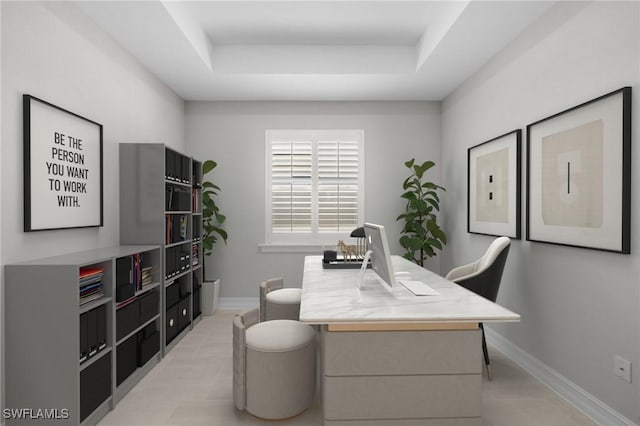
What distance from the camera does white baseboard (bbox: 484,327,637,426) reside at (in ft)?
7.29

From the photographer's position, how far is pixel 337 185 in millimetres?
5066

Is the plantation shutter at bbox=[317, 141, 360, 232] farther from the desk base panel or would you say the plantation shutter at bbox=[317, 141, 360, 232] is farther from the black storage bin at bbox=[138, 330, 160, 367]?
the desk base panel

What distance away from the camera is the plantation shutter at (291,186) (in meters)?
5.03

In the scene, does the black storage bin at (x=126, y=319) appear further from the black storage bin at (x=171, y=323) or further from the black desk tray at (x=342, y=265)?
the black desk tray at (x=342, y=265)

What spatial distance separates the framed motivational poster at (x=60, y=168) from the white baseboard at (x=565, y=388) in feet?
11.7

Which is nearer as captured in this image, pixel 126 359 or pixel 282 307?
pixel 126 359

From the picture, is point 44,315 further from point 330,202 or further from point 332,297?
point 330,202

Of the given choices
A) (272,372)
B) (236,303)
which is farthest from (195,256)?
(272,372)

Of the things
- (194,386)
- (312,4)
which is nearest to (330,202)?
(312,4)

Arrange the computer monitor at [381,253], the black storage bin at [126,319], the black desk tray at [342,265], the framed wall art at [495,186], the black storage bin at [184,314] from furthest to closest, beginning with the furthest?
the black storage bin at [184,314] → the framed wall art at [495,186] → the black desk tray at [342,265] → the black storage bin at [126,319] → the computer monitor at [381,253]

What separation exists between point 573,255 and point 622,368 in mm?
707

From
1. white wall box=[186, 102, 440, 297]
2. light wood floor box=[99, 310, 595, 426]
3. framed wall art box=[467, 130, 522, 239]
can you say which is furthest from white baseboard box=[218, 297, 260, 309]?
framed wall art box=[467, 130, 522, 239]

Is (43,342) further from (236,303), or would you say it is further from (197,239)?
(236,303)
